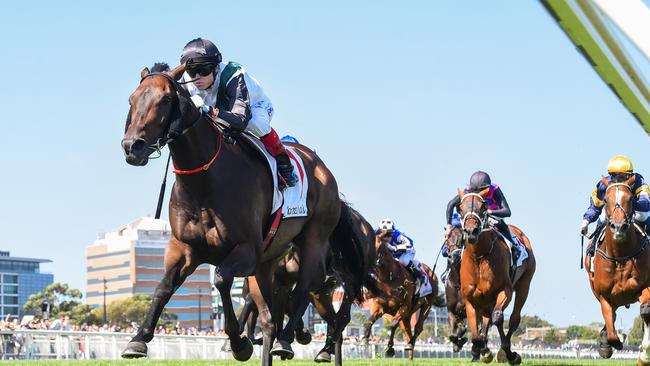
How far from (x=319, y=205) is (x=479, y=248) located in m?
5.44

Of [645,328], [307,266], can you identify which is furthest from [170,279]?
[645,328]

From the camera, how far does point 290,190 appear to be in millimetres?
8219

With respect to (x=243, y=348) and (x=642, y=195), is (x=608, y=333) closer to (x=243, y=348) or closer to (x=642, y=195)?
(x=642, y=195)

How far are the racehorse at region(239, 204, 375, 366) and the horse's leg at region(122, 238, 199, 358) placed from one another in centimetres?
178

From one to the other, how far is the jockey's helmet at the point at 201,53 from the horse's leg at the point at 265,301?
5.51ft

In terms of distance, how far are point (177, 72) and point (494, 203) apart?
326 inches

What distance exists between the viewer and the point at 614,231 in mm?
11414

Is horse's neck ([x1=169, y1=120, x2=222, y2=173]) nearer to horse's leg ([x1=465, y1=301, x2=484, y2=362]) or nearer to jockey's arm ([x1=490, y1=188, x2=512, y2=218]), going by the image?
horse's leg ([x1=465, y1=301, x2=484, y2=362])

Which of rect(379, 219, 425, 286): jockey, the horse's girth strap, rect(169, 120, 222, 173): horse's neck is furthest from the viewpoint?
rect(379, 219, 425, 286): jockey

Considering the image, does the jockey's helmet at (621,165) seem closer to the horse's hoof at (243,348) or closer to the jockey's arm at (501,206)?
the jockey's arm at (501,206)

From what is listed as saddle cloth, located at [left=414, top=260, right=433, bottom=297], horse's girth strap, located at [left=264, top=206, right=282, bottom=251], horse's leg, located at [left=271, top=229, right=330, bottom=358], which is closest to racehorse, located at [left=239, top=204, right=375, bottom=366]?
horse's leg, located at [left=271, top=229, right=330, bottom=358]

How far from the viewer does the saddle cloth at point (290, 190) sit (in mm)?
7887

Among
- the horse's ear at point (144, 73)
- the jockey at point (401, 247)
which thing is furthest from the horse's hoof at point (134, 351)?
the jockey at point (401, 247)

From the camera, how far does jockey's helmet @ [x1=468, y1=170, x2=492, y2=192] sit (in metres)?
14.2
